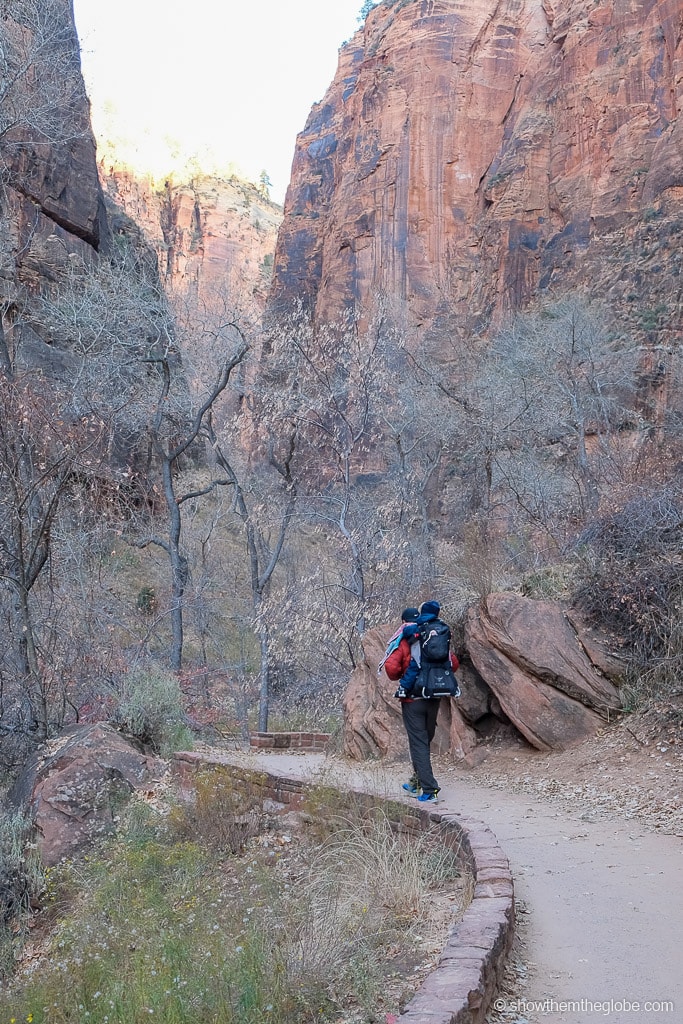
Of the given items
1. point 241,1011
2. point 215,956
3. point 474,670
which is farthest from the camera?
point 474,670

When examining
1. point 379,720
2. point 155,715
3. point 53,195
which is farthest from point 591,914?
point 53,195

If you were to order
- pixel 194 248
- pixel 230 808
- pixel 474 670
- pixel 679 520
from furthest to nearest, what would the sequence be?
pixel 194 248 < pixel 474 670 < pixel 679 520 < pixel 230 808

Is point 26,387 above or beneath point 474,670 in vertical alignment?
above

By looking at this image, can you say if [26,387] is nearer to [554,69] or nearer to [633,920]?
[633,920]

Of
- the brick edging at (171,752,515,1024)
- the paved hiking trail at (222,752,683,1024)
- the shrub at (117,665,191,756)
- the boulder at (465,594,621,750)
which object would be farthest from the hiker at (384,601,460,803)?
the shrub at (117,665,191,756)

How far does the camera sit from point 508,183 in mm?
43000

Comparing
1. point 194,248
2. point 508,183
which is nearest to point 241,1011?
point 508,183

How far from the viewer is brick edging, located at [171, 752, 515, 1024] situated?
3083 mm

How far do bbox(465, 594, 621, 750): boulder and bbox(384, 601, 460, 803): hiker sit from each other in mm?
1746

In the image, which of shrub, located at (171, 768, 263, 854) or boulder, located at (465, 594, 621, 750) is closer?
shrub, located at (171, 768, 263, 854)

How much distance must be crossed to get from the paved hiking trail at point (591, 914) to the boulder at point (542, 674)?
4.50ft

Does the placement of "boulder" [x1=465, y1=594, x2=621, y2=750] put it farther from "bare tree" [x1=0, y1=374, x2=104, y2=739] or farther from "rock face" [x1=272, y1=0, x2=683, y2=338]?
"rock face" [x1=272, y1=0, x2=683, y2=338]

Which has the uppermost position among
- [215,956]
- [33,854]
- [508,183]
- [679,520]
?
[508,183]

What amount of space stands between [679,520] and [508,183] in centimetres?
3859
